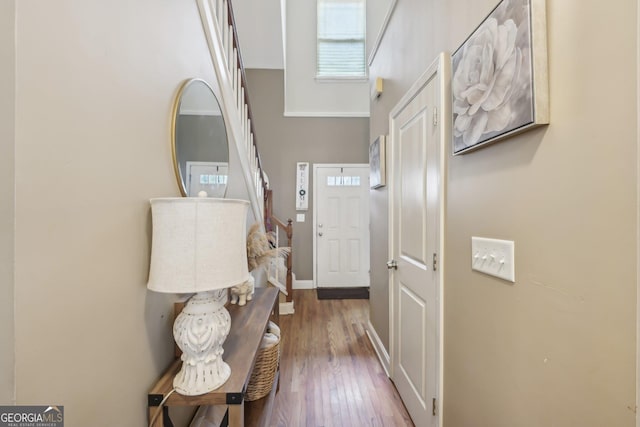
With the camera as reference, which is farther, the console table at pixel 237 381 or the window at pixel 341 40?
the window at pixel 341 40

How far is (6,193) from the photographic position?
49 centimetres

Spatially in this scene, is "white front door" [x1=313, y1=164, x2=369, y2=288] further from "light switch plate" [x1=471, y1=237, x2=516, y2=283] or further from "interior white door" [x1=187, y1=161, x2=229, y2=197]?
"light switch plate" [x1=471, y1=237, x2=516, y2=283]

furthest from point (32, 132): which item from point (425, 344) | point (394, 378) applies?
point (394, 378)

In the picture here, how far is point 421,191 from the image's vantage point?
5.02 feet

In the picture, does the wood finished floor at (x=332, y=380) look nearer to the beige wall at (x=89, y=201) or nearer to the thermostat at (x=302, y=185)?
the beige wall at (x=89, y=201)

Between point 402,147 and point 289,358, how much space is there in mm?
1937

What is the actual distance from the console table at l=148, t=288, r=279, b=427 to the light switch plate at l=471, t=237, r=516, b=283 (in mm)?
908

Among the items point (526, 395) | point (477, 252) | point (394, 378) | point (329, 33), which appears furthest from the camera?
point (329, 33)

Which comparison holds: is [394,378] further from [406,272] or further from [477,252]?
[477,252]

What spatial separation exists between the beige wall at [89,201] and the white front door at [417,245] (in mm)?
1199

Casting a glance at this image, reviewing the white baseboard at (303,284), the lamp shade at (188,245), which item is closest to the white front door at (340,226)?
the white baseboard at (303,284)

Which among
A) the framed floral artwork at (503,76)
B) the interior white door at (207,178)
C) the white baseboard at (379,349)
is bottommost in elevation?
the white baseboard at (379,349)

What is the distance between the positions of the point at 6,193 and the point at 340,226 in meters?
4.00

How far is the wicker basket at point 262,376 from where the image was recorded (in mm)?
1539
